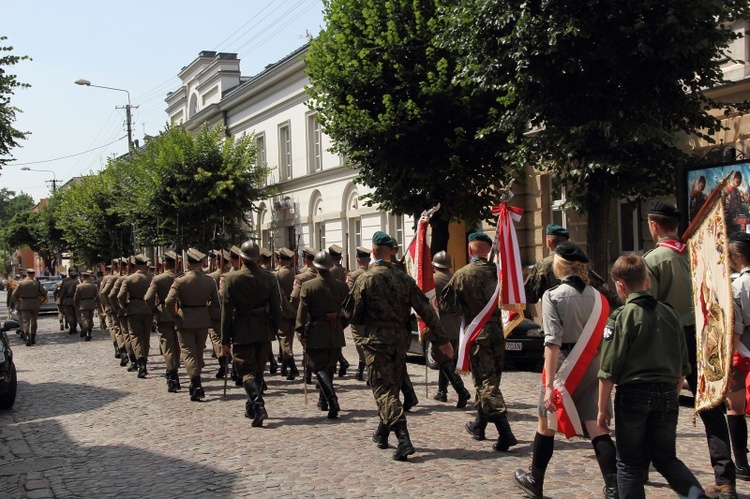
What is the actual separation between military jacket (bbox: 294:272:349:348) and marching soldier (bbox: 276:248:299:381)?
8.43ft

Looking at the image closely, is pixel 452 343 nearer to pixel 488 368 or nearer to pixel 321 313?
pixel 321 313

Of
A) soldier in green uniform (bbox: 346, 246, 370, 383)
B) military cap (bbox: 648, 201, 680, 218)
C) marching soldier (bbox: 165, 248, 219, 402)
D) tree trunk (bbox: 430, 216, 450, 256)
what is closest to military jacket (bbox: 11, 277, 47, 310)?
tree trunk (bbox: 430, 216, 450, 256)

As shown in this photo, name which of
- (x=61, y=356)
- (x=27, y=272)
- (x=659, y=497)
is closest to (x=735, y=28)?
(x=659, y=497)

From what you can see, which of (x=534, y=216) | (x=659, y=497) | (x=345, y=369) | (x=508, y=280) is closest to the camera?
(x=659, y=497)

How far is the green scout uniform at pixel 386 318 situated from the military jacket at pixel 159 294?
541 cm

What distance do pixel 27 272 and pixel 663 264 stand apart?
67.8 ft

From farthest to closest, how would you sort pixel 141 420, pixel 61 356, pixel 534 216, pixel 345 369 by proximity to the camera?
pixel 534 216, pixel 61 356, pixel 345 369, pixel 141 420

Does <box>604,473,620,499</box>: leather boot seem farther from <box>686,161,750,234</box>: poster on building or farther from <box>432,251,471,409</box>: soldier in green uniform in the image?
<box>686,161,750,234</box>: poster on building

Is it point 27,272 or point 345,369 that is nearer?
point 345,369

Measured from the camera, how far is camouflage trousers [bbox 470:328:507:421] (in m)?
7.91

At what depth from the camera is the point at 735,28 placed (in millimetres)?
15117

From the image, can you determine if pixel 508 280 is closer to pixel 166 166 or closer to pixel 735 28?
pixel 735 28

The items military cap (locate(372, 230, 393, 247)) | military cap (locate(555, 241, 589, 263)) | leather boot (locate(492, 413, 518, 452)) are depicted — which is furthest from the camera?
military cap (locate(372, 230, 393, 247))

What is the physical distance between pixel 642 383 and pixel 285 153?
3154 centimetres
